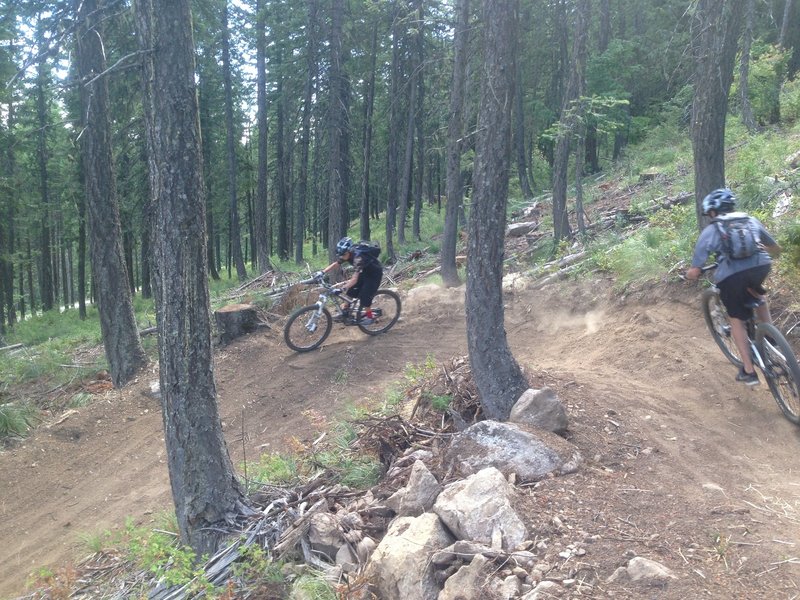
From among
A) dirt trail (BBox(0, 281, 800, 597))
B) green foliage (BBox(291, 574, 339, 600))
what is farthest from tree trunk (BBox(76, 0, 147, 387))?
green foliage (BBox(291, 574, 339, 600))

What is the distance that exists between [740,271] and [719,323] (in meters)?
1.34

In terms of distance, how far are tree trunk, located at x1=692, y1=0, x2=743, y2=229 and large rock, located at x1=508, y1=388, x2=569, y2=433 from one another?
14.1 ft

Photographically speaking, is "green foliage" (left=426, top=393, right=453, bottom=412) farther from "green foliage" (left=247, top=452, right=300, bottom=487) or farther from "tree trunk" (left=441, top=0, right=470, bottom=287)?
"tree trunk" (left=441, top=0, right=470, bottom=287)

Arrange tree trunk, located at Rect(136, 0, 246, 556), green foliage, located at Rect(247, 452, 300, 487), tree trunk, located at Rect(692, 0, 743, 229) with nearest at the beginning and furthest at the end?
1. tree trunk, located at Rect(136, 0, 246, 556)
2. green foliage, located at Rect(247, 452, 300, 487)
3. tree trunk, located at Rect(692, 0, 743, 229)

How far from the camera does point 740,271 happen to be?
570 centimetres

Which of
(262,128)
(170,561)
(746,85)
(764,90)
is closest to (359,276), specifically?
(170,561)

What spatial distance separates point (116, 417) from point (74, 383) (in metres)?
3.12

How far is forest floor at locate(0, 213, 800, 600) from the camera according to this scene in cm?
378

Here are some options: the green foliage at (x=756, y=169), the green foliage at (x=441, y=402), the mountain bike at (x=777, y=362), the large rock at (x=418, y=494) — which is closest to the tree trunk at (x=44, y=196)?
the green foliage at (x=441, y=402)

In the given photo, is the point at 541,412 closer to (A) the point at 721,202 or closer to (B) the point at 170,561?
(A) the point at 721,202

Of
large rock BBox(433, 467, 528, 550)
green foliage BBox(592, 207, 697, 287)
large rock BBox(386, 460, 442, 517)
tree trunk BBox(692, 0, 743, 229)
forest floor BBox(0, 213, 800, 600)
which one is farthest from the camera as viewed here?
green foliage BBox(592, 207, 697, 287)

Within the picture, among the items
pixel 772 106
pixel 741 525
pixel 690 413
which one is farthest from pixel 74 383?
pixel 772 106

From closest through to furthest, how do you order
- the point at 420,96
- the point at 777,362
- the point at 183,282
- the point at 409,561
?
1. the point at 409,561
2. the point at 183,282
3. the point at 777,362
4. the point at 420,96

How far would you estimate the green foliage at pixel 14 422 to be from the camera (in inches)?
391
